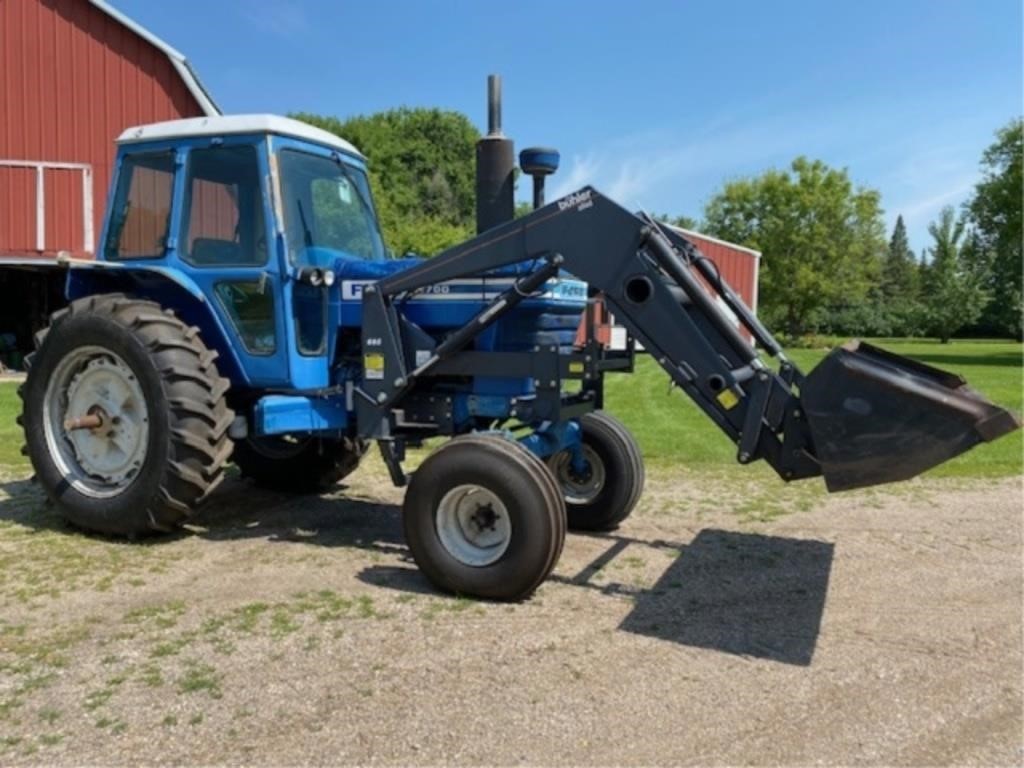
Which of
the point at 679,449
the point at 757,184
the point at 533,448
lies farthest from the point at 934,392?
the point at 757,184

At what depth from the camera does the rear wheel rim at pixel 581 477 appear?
6.20 m

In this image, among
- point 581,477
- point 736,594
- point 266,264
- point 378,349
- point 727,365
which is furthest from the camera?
point 581,477

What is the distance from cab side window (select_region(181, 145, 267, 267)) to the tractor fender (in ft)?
0.72

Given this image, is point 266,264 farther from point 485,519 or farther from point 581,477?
point 581,477

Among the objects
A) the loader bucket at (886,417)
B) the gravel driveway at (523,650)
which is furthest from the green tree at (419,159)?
the loader bucket at (886,417)

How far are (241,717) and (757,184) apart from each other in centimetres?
4915

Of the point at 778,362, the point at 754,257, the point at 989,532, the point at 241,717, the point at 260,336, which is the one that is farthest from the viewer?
the point at 754,257

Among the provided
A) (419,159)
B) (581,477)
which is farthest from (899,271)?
(581,477)

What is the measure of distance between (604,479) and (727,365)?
175 cm

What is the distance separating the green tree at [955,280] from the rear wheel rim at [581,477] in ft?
147

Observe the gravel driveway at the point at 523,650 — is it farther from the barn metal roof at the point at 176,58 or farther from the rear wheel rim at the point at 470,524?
the barn metal roof at the point at 176,58

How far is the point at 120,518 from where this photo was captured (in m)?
5.59

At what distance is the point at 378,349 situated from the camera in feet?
18.1

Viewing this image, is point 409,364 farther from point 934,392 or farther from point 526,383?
point 934,392
